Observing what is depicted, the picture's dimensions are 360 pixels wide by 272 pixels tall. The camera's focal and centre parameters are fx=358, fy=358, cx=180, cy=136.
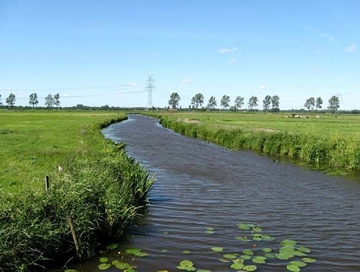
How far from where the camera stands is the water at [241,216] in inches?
353

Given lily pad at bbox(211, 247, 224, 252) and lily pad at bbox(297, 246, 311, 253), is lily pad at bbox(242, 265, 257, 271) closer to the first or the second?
lily pad at bbox(211, 247, 224, 252)

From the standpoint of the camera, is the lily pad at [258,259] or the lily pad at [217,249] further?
the lily pad at [217,249]

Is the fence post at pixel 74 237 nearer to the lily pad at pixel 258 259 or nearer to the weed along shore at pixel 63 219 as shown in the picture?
the weed along shore at pixel 63 219

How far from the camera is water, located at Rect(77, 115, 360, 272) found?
8.98 meters

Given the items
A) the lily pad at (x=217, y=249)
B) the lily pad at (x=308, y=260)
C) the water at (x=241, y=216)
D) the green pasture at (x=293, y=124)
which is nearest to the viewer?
the lily pad at (x=308, y=260)

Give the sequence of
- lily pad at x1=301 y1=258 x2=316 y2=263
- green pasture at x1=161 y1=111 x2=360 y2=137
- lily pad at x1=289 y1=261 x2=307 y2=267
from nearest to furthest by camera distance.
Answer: lily pad at x1=289 y1=261 x2=307 y2=267
lily pad at x1=301 y1=258 x2=316 y2=263
green pasture at x1=161 y1=111 x2=360 y2=137

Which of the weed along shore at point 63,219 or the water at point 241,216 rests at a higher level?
the weed along shore at point 63,219

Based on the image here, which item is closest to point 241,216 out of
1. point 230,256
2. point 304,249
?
point 304,249

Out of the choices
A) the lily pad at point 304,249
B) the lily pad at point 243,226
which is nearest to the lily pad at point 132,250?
the lily pad at point 243,226

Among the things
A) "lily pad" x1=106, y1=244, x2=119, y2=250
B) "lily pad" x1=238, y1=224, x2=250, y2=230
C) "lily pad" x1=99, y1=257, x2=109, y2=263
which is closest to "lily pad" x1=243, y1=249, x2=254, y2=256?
"lily pad" x1=238, y1=224, x2=250, y2=230

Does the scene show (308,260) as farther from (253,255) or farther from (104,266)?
(104,266)

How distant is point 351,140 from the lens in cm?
2517

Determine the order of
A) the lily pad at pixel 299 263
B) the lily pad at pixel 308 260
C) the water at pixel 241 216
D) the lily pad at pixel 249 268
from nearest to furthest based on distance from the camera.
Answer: the lily pad at pixel 249 268 < the lily pad at pixel 299 263 < the lily pad at pixel 308 260 < the water at pixel 241 216

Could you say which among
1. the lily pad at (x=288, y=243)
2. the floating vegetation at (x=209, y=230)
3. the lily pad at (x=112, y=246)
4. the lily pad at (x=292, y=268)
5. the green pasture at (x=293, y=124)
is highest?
the green pasture at (x=293, y=124)
